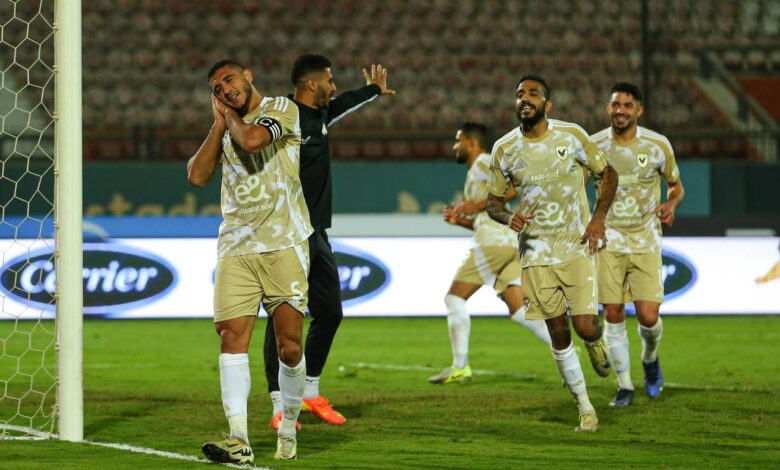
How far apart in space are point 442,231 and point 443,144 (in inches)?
115

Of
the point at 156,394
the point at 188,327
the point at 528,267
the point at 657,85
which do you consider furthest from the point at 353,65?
the point at 528,267

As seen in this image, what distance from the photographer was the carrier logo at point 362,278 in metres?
14.1

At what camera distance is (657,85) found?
2020 cm

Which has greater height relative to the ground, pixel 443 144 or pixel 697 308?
pixel 443 144

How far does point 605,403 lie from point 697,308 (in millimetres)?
6289

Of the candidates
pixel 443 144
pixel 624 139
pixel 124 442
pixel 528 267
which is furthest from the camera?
pixel 443 144

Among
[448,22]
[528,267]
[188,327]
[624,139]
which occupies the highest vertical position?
[448,22]

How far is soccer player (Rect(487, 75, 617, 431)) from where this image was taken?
7.16 m

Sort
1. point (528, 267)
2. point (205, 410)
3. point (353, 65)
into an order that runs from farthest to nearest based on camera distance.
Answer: point (353, 65) < point (205, 410) < point (528, 267)

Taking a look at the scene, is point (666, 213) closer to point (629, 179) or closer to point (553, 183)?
point (629, 179)

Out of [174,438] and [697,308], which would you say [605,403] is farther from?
[697,308]

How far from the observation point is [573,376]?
7125 millimetres

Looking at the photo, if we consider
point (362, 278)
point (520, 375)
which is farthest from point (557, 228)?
point (362, 278)

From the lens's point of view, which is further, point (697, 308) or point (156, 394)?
point (697, 308)
